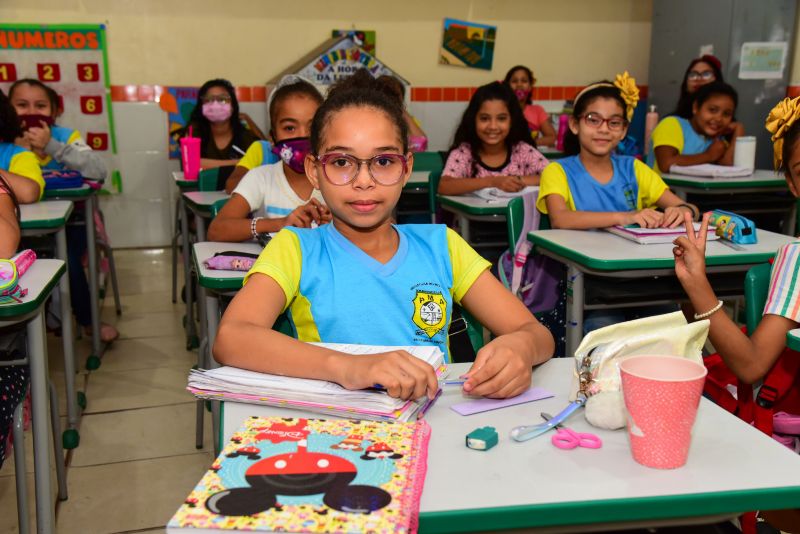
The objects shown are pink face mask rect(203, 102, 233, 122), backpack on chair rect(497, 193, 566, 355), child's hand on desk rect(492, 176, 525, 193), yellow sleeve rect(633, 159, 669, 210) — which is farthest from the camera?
pink face mask rect(203, 102, 233, 122)

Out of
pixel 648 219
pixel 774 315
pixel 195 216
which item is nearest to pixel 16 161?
pixel 195 216

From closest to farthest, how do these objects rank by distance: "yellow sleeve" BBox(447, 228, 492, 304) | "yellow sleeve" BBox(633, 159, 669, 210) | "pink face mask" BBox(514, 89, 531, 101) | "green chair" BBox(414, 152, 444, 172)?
"yellow sleeve" BBox(447, 228, 492, 304)
"yellow sleeve" BBox(633, 159, 669, 210)
"green chair" BBox(414, 152, 444, 172)
"pink face mask" BBox(514, 89, 531, 101)

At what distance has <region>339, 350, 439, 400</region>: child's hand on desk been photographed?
1.01 m

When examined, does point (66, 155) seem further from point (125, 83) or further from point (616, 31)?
point (616, 31)

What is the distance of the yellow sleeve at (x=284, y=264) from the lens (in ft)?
4.50

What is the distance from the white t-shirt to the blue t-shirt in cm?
100

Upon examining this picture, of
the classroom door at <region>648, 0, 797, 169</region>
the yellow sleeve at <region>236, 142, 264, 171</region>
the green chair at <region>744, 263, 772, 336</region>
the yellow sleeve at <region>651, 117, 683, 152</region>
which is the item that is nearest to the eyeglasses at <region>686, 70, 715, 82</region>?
the classroom door at <region>648, 0, 797, 169</region>

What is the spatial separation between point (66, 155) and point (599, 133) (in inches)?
104

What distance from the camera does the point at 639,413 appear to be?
0.86 meters

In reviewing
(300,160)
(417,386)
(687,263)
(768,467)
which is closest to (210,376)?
(417,386)

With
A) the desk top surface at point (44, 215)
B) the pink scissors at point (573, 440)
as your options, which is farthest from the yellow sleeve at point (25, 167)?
the pink scissors at point (573, 440)

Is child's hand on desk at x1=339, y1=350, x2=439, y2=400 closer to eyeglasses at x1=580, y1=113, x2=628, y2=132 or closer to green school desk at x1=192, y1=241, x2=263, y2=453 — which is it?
green school desk at x1=192, y1=241, x2=263, y2=453

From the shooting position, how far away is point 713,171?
13.6ft

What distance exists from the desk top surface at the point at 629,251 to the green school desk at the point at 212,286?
95 centimetres
